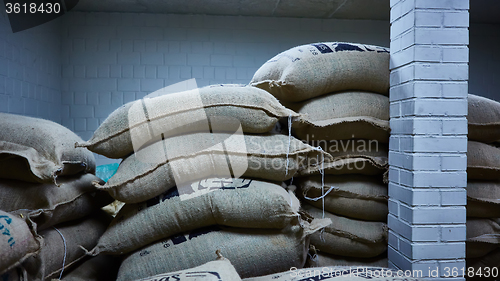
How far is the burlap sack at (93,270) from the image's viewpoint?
1377 mm

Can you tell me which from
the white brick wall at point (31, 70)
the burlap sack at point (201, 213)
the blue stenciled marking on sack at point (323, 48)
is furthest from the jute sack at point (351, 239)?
the white brick wall at point (31, 70)

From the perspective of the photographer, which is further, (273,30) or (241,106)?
(273,30)

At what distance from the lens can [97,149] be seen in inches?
53.5

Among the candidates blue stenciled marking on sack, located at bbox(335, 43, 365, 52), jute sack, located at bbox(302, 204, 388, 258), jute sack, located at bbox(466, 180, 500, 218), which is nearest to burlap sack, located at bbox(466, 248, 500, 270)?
jute sack, located at bbox(466, 180, 500, 218)

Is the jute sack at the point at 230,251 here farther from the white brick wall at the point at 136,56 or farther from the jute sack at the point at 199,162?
the white brick wall at the point at 136,56

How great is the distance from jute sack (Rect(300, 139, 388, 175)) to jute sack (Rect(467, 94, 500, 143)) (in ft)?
1.41

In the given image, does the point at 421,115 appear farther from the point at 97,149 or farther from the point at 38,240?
the point at 38,240

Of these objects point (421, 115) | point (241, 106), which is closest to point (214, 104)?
point (241, 106)

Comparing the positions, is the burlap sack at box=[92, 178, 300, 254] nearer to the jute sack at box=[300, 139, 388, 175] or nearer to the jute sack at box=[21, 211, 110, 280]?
the jute sack at box=[21, 211, 110, 280]

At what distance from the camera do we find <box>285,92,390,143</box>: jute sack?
159cm

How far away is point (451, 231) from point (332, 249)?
534mm

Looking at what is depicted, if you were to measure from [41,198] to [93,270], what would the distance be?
1.36 feet

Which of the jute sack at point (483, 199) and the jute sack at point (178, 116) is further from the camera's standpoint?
the jute sack at point (483, 199)

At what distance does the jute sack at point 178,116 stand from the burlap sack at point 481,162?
3.17 feet
